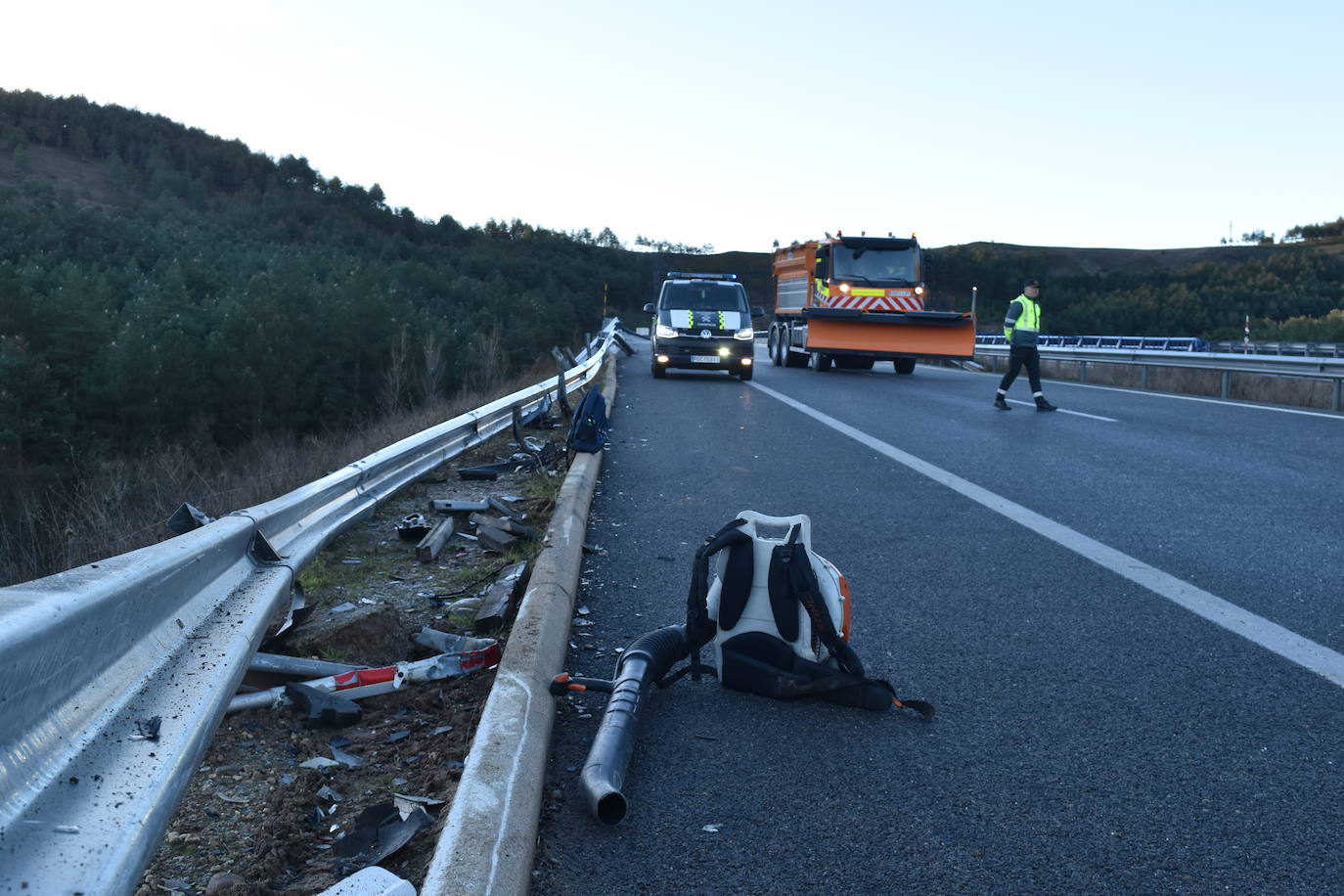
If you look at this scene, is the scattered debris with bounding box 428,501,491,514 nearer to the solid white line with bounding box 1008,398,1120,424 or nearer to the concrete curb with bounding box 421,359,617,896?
the concrete curb with bounding box 421,359,617,896

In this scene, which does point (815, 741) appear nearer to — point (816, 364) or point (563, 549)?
point (563, 549)

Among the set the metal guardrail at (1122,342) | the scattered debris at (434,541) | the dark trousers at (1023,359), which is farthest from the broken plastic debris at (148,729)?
the metal guardrail at (1122,342)

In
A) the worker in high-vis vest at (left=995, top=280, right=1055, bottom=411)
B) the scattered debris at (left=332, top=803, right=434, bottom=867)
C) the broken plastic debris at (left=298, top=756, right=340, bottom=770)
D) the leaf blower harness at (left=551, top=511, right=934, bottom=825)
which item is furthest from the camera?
the worker in high-vis vest at (left=995, top=280, right=1055, bottom=411)

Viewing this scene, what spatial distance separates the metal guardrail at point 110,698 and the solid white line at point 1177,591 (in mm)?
3775

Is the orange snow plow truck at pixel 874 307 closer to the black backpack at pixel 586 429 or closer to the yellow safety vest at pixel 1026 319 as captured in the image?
the yellow safety vest at pixel 1026 319

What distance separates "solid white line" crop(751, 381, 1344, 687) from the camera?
438cm

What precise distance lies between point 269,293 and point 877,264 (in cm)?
2927

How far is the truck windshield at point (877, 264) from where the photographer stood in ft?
79.2

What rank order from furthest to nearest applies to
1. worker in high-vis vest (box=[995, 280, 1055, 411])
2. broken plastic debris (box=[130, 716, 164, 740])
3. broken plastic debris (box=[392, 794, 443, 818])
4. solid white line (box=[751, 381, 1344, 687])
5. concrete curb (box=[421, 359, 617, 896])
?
worker in high-vis vest (box=[995, 280, 1055, 411]), solid white line (box=[751, 381, 1344, 687]), broken plastic debris (box=[392, 794, 443, 818]), concrete curb (box=[421, 359, 617, 896]), broken plastic debris (box=[130, 716, 164, 740])

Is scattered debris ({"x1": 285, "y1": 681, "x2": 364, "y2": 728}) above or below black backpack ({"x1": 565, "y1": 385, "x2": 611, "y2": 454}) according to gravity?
below

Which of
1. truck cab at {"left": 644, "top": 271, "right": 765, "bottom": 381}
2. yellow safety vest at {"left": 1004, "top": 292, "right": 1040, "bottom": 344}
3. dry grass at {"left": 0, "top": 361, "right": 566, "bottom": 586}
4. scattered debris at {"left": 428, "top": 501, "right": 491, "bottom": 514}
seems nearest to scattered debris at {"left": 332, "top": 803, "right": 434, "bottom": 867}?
scattered debris at {"left": 428, "top": 501, "right": 491, "bottom": 514}

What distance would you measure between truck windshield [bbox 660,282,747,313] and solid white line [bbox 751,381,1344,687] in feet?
46.2

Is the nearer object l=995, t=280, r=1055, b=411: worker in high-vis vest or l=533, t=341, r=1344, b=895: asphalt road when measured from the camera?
l=533, t=341, r=1344, b=895: asphalt road

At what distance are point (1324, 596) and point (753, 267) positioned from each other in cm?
14305
